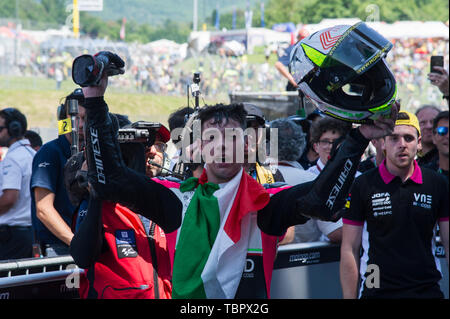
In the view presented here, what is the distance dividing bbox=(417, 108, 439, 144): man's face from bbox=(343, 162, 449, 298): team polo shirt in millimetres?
1952

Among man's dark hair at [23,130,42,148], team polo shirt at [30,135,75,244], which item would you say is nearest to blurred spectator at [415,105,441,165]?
team polo shirt at [30,135,75,244]

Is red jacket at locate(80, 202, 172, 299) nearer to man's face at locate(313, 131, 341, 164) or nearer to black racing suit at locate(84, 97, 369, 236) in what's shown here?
black racing suit at locate(84, 97, 369, 236)

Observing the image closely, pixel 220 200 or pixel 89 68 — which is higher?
pixel 89 68

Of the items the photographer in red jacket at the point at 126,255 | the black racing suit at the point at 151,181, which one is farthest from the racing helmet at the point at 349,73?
the photographer in red jacket at the point at 126,255

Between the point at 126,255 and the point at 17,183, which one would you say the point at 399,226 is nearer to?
the point at 126,255

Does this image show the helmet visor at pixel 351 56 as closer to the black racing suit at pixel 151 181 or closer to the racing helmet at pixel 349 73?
the racing helmet at pixel 349 73

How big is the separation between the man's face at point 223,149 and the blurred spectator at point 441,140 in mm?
3385

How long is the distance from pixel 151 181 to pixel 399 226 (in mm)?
2079

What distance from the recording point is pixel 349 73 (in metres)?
2.68

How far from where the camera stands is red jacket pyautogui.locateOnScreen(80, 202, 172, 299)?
11.3 ft

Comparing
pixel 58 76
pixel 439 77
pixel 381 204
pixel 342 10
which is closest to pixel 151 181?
pixel 381 204

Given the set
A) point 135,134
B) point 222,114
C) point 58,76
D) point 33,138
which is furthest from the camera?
point 58,76

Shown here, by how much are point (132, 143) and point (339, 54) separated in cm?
137

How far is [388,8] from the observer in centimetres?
6294
